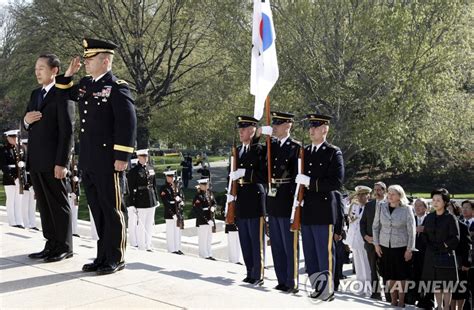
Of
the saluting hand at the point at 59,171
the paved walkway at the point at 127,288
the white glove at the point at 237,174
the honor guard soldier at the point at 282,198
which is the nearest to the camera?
the paved walkway at the point at 127,288

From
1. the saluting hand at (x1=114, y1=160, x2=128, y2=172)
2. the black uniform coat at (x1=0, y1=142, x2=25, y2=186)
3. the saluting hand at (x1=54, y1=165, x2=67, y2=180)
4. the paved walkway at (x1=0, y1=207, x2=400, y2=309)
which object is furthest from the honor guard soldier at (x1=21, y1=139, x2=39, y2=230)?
the saluting hand at (x1=114, y1=160, x2=128, y2=172)

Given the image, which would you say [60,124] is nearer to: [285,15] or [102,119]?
[102,119]

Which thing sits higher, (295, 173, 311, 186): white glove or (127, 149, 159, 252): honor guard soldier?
(295, 173, 311, 186): white glove

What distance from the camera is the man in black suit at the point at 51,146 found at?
18.1 feet

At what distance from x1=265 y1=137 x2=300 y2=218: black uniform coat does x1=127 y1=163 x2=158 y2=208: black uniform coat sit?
5061mm

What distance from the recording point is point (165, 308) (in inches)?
163

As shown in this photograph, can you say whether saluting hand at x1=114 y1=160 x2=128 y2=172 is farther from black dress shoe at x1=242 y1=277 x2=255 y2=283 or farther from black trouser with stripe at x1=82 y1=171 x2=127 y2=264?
black dress shoe at x1=242 y1=277 x2=255 y2=283

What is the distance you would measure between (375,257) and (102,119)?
15.6 feet

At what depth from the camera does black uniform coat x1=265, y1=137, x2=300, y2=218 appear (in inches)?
246

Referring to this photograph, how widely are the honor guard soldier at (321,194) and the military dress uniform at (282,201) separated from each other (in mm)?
289

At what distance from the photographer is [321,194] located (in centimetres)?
589

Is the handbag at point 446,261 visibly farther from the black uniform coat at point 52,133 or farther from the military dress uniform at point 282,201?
the black uniform coat at point 52,133

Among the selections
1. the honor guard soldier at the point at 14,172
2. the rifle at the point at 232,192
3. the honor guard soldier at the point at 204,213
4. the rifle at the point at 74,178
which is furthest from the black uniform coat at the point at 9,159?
the rifle at the point at 232,192

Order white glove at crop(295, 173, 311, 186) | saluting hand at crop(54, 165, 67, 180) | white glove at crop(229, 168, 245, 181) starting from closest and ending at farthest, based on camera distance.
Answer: saluting hand at crop(54, 165, 67, 180) < white glove at crop(295, 173, 311, 186) < white glove at crop(229, 168, 245, 181)
